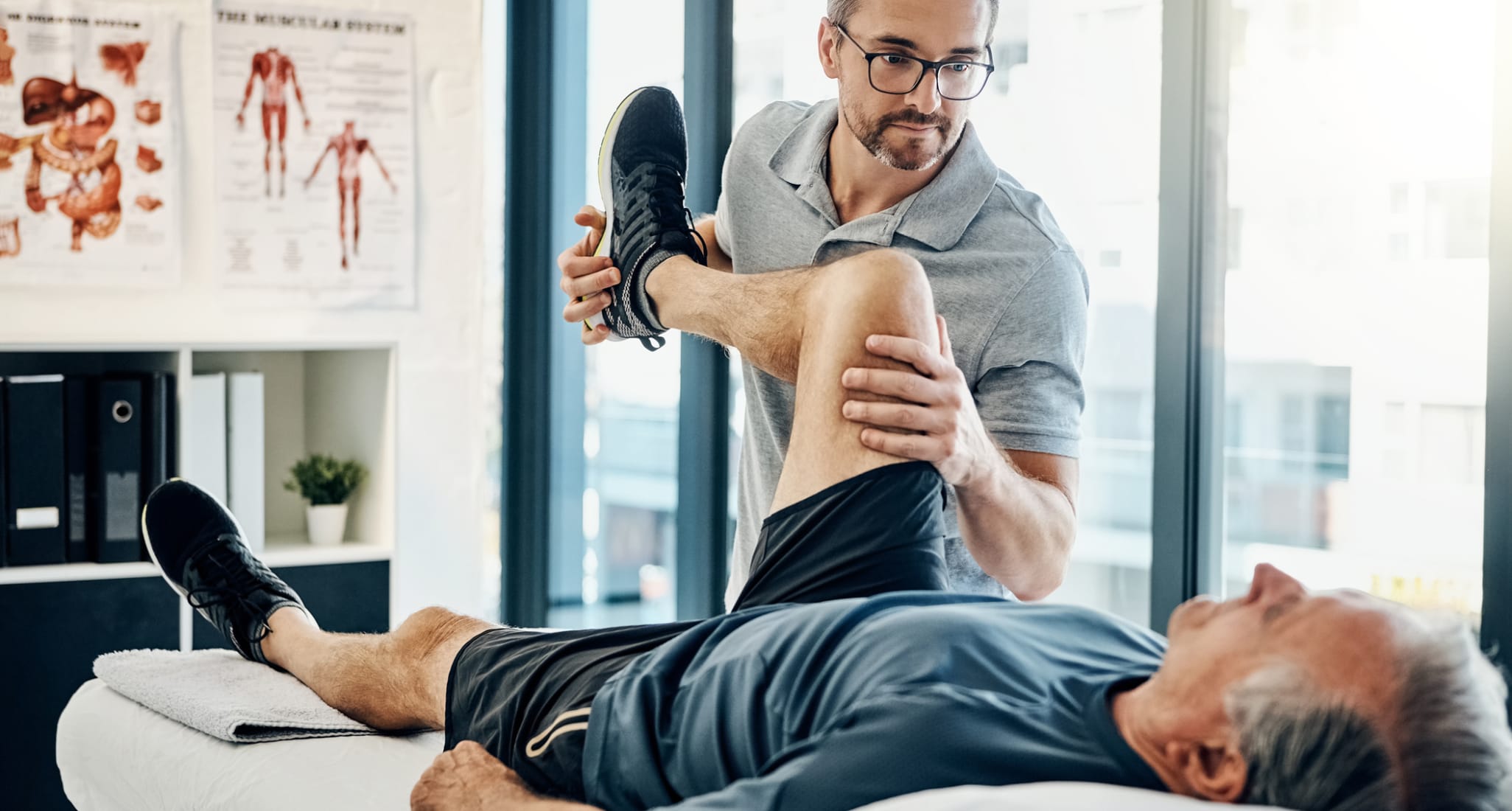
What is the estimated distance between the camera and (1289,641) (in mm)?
935

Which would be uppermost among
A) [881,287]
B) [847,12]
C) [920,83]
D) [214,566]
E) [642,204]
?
[847,12]

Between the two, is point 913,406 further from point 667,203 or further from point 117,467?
point 117,467

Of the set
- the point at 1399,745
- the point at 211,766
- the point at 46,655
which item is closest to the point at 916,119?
the point at 1399,745

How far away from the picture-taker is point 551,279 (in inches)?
127

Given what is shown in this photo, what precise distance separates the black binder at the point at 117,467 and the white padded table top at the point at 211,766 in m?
0.83

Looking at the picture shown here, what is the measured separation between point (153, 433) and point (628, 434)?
102 centimetres

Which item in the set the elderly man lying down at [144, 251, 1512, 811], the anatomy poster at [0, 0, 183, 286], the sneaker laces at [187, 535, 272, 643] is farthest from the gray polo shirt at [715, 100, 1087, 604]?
the anatomy poster at [0, 0, 183, 286]

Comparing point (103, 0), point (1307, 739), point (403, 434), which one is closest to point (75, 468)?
point (403, 434)

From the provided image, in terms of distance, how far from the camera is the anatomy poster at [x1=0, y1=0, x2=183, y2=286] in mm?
2613

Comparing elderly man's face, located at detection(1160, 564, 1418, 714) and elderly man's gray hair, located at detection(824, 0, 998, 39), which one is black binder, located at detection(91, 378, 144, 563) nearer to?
elderly man's gray hair, located at detection(824, 0, 998, 39)

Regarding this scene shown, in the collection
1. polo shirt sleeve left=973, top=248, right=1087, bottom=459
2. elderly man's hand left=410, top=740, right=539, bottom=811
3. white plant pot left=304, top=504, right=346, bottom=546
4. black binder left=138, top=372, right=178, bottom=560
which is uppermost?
polo shirt sleeve left=973, top=248, right=1087, bottom=459

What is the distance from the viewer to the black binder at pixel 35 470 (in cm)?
237

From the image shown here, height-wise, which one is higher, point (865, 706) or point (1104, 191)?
point (1104, 191)

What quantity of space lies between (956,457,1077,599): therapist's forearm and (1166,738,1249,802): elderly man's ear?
483mm
